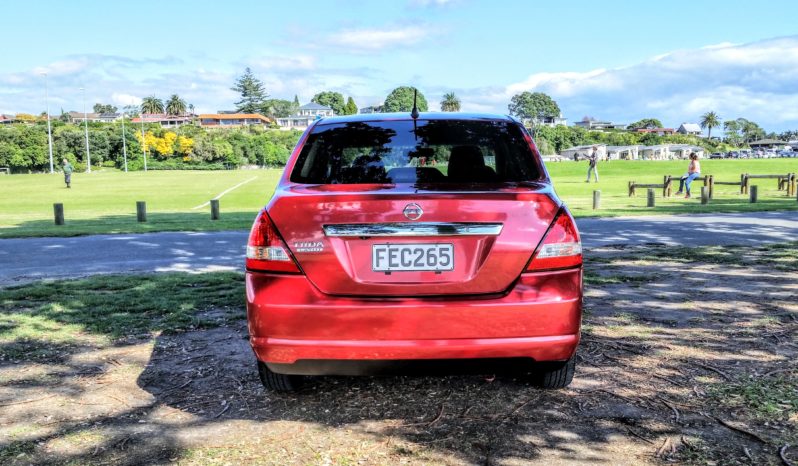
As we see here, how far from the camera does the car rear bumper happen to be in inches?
121

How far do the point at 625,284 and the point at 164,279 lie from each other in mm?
5317

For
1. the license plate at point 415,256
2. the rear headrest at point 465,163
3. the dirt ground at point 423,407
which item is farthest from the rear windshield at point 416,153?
the dirt ground at point 423,407

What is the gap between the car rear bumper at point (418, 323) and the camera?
3076 mm

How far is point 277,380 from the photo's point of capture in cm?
367

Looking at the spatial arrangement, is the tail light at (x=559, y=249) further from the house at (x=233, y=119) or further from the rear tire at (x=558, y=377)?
the house at (x=233, y=119)

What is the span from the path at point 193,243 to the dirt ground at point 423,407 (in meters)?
4.25

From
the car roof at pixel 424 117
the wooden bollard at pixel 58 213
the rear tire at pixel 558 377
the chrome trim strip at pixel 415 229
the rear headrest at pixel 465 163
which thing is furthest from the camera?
the wooden bollard at pixel 58 213

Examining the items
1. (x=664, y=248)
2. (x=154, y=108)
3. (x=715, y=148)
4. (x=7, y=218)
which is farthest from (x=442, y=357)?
(x=154, y=108)

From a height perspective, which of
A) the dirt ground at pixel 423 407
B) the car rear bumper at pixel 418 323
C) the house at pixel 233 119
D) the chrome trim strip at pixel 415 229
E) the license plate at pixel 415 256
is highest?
the house at pixel 233 119

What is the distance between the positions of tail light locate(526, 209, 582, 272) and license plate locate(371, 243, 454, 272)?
0.41m

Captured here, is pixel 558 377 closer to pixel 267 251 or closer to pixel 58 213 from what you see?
pixel 267 251

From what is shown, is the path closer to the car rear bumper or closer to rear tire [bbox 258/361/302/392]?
rear tire [bbox 258/361/302/392]

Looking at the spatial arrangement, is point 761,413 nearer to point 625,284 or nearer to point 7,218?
point 625,284

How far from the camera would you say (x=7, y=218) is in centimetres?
1958
